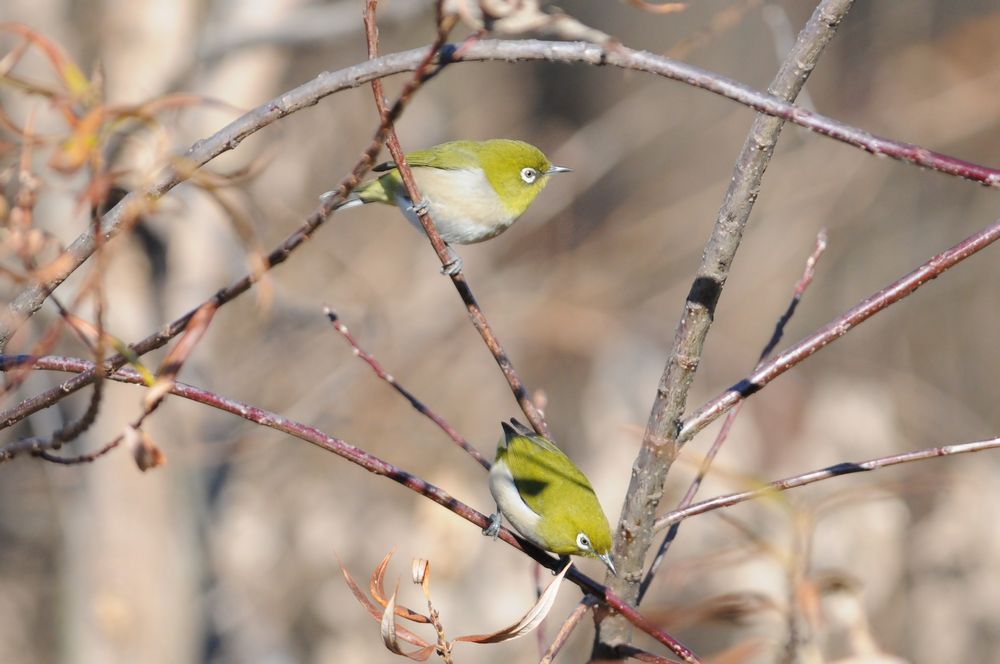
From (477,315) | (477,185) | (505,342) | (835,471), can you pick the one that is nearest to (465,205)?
(477,185)

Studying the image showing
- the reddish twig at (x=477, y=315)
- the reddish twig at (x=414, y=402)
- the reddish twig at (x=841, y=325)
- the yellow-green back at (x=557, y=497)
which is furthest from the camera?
the yellow-green back at (x=557, y=497)

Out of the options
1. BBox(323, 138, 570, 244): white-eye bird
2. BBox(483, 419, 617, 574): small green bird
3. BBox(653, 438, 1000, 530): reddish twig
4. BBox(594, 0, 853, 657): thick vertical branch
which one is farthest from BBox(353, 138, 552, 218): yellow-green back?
BBox(653, 438, 1000, 530): reddish twig

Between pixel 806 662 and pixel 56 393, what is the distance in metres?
Result: 1.18

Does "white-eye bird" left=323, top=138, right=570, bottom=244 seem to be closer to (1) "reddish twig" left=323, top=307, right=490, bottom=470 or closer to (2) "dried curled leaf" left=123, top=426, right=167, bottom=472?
(1) "reddish twig" left=323, top=307, right=490, bottom=470

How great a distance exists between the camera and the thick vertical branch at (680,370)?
1.53 metres

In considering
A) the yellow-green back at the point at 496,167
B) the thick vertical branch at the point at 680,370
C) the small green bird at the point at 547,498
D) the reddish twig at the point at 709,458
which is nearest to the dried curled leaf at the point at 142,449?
the thick vertical branch at the point at 680,370

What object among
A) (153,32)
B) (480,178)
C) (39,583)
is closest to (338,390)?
(153,32)

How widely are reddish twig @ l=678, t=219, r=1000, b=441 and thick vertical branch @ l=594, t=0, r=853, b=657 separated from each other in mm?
76

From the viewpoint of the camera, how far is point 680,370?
1612 mm

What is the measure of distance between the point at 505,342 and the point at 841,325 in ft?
26.0

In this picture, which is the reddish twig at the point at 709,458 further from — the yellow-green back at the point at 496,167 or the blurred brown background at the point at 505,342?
the blurred brown background at the point at 505,342

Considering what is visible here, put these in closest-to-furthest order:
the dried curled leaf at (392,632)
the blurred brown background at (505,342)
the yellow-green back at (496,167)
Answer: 1. the dried curled leaf at (392,632)
2. the yellow-green back at (496,167)
3. the blurred brown background at (505,342)

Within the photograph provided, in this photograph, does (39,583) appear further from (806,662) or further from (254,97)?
(806,662)

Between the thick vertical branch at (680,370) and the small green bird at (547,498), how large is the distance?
0.55 meters
